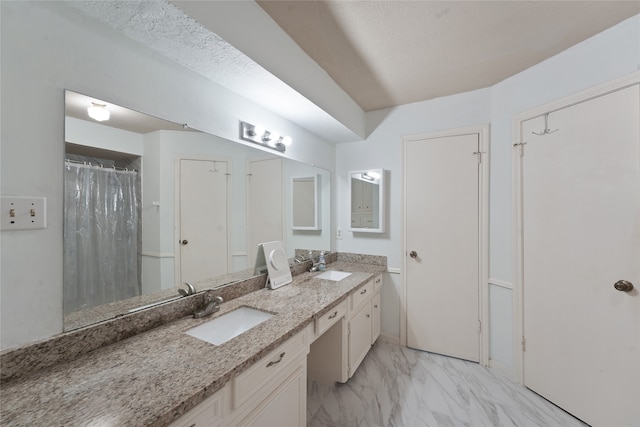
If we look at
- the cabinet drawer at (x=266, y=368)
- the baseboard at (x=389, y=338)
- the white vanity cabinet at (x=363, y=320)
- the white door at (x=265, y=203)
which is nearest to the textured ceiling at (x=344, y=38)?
the white door at (x=265, y=203)

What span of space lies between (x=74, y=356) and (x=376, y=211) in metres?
2.40

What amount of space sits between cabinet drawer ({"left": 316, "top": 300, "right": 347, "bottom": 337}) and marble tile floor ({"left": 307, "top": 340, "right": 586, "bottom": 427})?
0.63 metres

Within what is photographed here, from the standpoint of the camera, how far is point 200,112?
1417mm

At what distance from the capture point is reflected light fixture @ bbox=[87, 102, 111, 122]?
3.30ft

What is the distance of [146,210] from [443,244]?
238 cm

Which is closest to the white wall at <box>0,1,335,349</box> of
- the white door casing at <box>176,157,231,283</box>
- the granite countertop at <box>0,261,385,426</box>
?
the granite countertop at <box>0,261,385,426</box>

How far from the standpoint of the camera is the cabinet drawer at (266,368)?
94 cm

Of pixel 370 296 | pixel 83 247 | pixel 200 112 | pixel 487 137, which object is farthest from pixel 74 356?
pixel 487 137

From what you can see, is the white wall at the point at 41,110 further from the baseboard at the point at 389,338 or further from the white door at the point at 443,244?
the baseboard at the point at 389,338

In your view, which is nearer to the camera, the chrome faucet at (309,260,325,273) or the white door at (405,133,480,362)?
the white door at (405,133,480,362)

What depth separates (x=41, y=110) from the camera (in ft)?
2.86

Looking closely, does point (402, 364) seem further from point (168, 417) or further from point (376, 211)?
point (168, 417)

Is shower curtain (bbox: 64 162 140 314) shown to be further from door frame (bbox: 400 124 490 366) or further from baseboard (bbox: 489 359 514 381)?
baseboard (bbox: 489 359 514 381)

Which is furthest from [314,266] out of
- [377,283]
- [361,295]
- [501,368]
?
[501,368]
